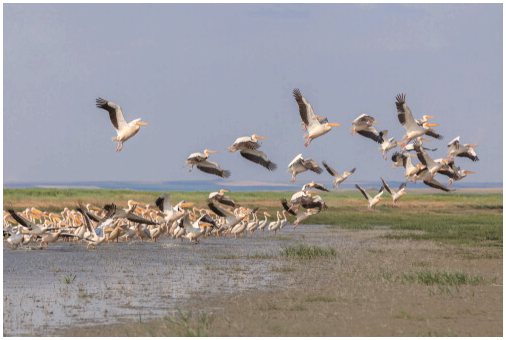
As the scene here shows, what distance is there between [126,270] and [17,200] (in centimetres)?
2499

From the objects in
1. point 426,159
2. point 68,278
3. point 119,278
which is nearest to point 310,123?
point 426,159

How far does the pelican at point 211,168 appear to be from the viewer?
18109mm

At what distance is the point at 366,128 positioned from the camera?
18922 mm

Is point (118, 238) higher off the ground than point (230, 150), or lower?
lower

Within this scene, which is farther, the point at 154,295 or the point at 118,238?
the point at 118,238

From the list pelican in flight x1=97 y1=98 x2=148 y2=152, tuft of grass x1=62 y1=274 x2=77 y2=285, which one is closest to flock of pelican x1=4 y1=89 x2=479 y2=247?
pelican in flight x1=97 y1=98 x2=148 y2=152

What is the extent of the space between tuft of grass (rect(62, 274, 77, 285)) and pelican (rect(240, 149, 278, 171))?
151 inches

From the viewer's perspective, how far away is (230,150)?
17406 millimetres

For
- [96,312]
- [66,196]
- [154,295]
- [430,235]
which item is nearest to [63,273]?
[154,295]

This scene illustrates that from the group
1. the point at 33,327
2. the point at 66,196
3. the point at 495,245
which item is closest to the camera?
the point at 33,327

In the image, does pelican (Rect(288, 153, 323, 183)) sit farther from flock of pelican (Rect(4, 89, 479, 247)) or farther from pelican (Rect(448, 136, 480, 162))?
pelican (Rect(448, 136, 480, 162))

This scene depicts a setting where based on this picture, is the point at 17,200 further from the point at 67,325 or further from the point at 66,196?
the point at 67,325

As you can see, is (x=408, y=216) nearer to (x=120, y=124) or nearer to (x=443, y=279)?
(x=120, y=124)

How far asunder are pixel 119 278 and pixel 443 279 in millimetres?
4891
